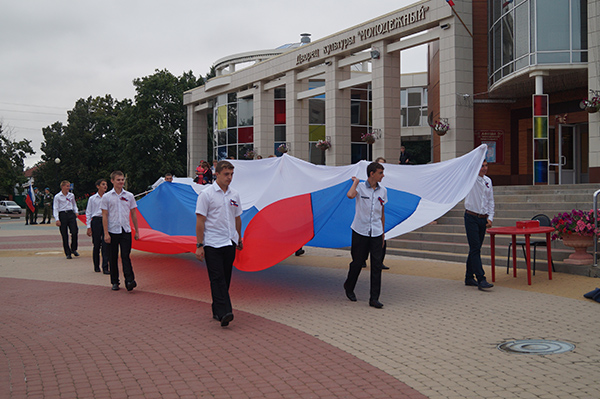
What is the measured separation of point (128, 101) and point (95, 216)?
4617 cm

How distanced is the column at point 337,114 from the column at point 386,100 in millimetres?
3764

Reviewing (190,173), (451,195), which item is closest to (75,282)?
(451,195)

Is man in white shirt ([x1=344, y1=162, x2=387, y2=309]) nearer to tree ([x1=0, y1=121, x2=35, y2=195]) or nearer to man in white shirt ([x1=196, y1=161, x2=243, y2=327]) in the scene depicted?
man in white shirt ([x1=196, y1=161, x2=243, y2=327])

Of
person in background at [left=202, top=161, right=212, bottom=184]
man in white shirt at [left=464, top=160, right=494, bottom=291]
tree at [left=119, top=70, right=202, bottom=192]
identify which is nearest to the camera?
man in white shirt at [left=464, top=160, right=494, bottom=291]

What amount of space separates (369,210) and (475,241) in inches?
81.7

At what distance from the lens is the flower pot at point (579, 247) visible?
985 centimetres

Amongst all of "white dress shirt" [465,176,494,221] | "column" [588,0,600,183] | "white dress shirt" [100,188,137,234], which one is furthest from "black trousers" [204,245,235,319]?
"column" [588,0,600,183]

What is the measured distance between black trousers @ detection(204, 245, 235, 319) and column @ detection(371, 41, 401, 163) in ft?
66.5

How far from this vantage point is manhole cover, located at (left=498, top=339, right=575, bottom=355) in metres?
5.73

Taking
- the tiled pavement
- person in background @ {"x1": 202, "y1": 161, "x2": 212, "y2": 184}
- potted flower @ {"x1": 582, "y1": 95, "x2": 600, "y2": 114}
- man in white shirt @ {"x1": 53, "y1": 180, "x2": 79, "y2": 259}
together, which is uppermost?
potted flower @ {"x1": 582, "y1": 95, "x2": 600, "y2": 114}

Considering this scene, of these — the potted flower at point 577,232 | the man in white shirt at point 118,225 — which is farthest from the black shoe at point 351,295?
the potted flower at point 577,232

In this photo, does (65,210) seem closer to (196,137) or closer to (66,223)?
(66,223)

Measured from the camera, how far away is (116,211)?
9.58m

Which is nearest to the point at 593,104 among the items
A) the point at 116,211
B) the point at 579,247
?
the point at 579,247
